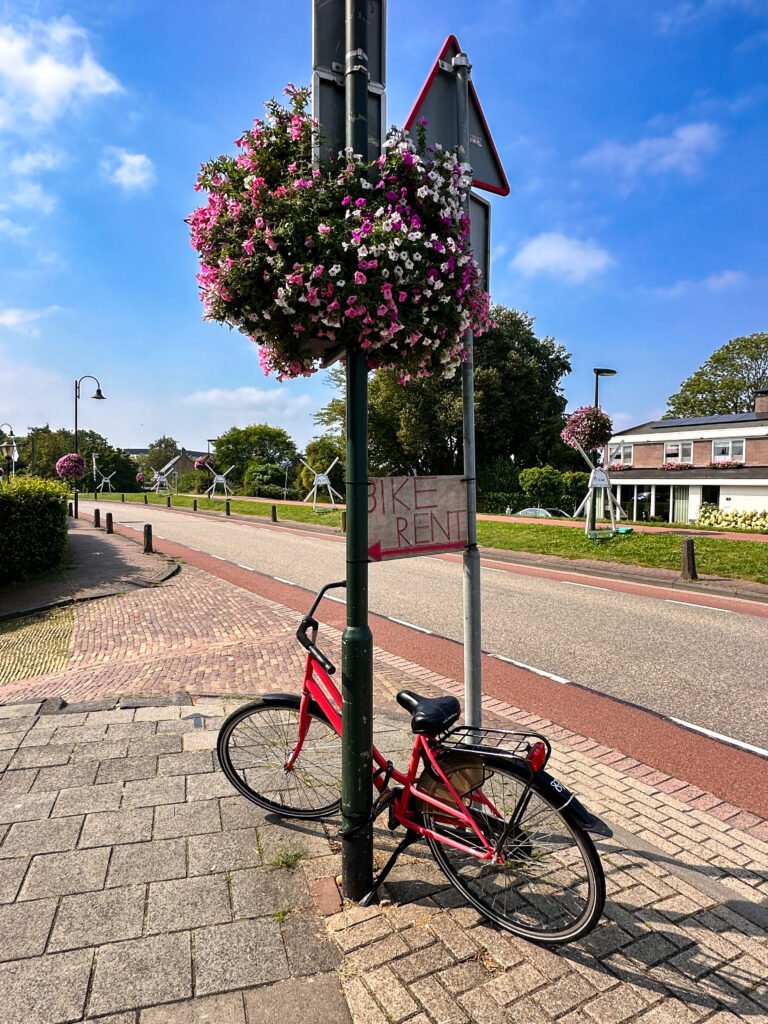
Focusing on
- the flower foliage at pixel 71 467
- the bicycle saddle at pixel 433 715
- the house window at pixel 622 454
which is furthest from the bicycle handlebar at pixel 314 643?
the house window at pixel 622 454

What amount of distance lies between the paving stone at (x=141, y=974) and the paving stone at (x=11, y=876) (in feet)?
2.05

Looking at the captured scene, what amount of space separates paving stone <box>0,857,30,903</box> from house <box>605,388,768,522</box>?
113 feet

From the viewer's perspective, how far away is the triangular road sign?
2969 millimetres

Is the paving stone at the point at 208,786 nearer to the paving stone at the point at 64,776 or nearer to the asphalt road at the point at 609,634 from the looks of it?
the paving stone at the point at 64,776

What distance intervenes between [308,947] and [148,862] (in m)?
0.97

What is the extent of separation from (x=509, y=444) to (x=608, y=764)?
39181 mm

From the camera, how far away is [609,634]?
8.31 metres

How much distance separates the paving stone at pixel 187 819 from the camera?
10.6 ft

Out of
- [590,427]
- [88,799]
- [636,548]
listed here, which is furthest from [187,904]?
[590,427]

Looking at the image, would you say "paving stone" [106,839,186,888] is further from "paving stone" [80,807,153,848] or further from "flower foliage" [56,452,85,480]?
"flower foliage" [56,452,85,480]

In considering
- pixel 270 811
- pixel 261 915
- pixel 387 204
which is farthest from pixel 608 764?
pixel 387 204

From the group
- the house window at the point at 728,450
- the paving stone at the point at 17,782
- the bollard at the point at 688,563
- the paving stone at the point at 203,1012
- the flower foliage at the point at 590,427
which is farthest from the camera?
the house window at the point at 728,450

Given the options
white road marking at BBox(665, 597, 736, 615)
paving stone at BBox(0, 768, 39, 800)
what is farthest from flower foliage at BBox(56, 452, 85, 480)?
paving stone at BBox(0, 768, 39, 800)

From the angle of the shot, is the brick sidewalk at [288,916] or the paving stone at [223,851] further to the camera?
the paving stone at [223,851]
